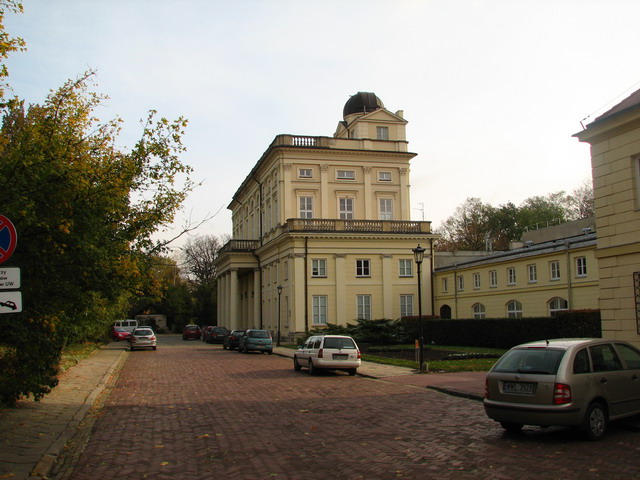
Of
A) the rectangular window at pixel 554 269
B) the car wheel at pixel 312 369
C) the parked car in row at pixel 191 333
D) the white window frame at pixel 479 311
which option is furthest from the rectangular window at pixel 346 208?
the car wheel at pixel 312 369

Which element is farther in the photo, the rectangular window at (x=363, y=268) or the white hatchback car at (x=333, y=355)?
the rectangular window at (x=363, y=268)

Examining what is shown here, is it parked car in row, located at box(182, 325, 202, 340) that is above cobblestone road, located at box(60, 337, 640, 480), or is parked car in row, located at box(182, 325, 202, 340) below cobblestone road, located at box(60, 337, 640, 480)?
above

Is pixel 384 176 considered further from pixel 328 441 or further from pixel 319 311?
pixel 328 441

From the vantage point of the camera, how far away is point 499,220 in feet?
259

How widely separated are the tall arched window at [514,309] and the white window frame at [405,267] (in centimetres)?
1091

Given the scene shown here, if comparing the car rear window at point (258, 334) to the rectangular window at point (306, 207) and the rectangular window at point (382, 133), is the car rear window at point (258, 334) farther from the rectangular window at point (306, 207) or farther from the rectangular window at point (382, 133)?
the rectangular window at point (382, 133)

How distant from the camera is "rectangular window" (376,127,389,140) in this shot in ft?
178

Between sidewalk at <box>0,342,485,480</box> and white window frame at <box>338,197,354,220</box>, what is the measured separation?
1115 inches

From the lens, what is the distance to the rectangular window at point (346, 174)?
173 ft

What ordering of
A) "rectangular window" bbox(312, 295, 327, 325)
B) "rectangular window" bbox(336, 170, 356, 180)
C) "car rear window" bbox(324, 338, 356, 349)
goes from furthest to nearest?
"rectangular window" bbox(336, 170, 356, 180) → "rectangular window" bbox(312, 295, 327, 325) → "car rear window" bbox(324, 338, 356, 349)

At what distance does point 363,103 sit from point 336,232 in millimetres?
16027

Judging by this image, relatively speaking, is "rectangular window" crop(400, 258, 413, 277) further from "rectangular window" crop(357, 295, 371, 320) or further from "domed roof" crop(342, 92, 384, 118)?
"domed roof" crop(342, 92, 384, 118)

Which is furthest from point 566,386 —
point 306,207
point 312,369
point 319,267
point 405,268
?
point 306,207

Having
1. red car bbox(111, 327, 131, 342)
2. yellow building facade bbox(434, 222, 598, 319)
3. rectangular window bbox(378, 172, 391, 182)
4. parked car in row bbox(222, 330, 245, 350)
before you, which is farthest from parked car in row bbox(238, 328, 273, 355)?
rectangular window bbox(378, 172, 391, 182)
